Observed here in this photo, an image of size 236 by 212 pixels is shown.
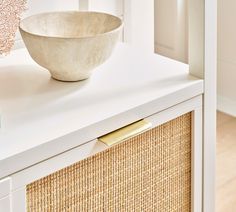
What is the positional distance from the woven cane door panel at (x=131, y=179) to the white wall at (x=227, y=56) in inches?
53.4

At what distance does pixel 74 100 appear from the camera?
124 cm

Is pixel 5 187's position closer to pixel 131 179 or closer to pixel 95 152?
pixel 95 152

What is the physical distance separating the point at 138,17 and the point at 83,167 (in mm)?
827

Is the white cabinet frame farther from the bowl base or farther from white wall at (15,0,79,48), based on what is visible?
white wall at (15,0,79,48)

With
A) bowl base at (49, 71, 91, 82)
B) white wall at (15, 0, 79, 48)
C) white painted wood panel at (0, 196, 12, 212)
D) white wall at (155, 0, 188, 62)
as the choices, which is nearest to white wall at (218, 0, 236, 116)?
white wall at (155, 0, 188, 62)

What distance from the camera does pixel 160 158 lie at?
4.37 ft

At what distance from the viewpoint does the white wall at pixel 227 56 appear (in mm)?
2648

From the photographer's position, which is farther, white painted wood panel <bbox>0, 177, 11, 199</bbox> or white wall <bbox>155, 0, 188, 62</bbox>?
white wall <bbox>155, 0, 188, 62</bbox>

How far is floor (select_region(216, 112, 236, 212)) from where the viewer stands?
205cm

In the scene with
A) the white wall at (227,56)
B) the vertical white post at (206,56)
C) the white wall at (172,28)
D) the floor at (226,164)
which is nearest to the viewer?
the vertical white post at (206,56)

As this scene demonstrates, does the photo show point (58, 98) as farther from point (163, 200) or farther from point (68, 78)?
point (163, 200)

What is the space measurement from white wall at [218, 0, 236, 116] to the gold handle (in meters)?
1.54

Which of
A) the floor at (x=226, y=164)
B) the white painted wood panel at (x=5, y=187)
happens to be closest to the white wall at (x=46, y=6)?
the white painted wood panel at (x=5, y=187)

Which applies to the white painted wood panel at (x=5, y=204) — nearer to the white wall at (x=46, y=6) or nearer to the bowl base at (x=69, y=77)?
the bowl base at (x=69, y=77)
